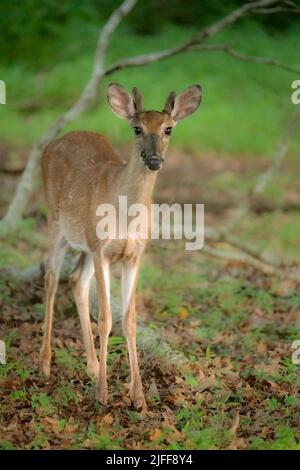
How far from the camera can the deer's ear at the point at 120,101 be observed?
21.9 ft

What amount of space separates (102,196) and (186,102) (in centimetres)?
99

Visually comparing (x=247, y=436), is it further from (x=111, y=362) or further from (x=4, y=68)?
(x=4, y=68)

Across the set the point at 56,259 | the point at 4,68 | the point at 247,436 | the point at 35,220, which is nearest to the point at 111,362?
the point at 56,259

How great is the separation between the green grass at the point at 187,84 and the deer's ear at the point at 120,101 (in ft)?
28.6

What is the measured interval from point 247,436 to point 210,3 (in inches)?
561

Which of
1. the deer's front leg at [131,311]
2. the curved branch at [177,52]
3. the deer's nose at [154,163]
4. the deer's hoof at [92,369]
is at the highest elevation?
the curved branch at [177,52]

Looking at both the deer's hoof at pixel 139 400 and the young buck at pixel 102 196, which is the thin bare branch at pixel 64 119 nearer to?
the young buck at pixel 102 196

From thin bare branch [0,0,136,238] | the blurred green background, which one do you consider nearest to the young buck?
thin bare branch [0,0,136,238]

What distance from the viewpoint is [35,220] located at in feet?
33.8

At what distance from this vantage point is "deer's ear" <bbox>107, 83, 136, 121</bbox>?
6680mm

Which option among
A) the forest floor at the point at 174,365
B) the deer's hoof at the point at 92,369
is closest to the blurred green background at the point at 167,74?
the forest floor at the point at 174,365

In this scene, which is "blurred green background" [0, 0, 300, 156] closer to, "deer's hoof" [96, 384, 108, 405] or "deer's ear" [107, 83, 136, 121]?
"deer's ear" [107, 83, 136, 121]

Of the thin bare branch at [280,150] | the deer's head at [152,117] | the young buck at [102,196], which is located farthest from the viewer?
the thin bare branch at [280,150]
